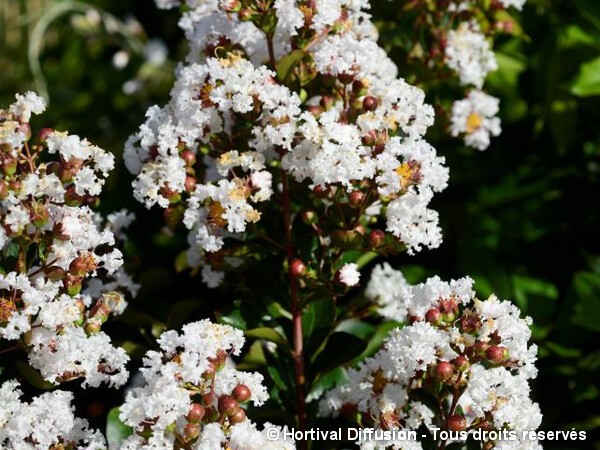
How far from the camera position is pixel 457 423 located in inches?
49.8

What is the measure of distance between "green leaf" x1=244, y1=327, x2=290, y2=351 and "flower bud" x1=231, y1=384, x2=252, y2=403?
19 centimetres

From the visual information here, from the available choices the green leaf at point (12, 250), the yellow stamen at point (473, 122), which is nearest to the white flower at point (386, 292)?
the yellow stamen at point (473, 122)

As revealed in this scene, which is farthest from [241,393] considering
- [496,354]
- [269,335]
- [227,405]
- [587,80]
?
[587,80]

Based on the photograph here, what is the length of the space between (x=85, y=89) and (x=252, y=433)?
223 centimetres

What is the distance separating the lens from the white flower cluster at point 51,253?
1.24 m

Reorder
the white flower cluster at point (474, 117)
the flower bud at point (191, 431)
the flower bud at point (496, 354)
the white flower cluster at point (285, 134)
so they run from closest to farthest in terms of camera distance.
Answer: the flower bud at point (191, 431), the flower bud at point (496, 354), the white flower cluster at point (285, 134), the white flower cluster at point (474, 117)

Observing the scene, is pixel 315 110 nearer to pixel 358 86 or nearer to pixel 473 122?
pixel 358 86

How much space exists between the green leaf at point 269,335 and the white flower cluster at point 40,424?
0.93ft

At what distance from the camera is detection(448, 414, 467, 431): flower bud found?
4.15ft

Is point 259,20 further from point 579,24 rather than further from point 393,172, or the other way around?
point 579,24

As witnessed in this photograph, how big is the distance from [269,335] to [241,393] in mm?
257

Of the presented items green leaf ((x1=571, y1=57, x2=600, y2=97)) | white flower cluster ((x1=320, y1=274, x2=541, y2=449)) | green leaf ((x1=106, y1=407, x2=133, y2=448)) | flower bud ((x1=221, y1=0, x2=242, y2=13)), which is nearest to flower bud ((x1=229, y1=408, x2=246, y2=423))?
white flower cluster ((x1=320, y1=274, x2=541, y2=449))

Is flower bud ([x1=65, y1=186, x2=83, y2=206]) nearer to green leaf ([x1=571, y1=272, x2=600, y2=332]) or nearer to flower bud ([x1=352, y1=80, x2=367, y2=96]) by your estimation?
flower bud ([x1=352, y1=80, x2=367, y2=96])

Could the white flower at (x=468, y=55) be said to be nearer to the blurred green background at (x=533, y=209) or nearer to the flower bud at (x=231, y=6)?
the blurred green background at (x=533, y=209)
